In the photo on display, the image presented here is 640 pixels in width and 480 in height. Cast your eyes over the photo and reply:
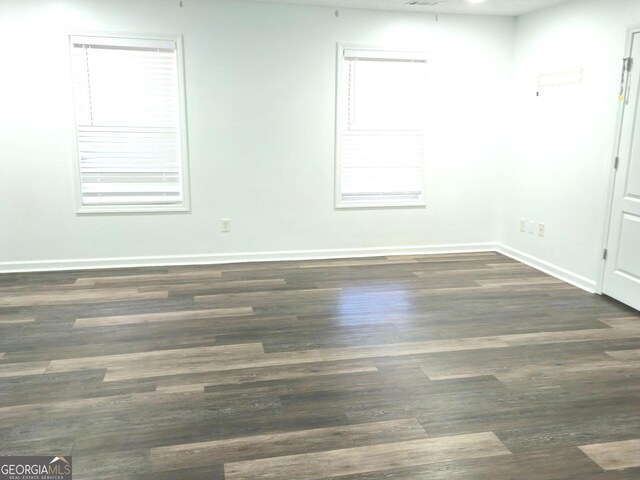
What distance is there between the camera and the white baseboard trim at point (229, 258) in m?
4.96

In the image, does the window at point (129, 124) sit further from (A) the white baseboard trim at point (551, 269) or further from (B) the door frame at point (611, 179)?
(B) the door frame at point (611, 179)

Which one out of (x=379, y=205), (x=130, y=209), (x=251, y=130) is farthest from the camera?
(x=379, y=205)

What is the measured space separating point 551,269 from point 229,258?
125 inches

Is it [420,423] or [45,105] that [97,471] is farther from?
[45,105]

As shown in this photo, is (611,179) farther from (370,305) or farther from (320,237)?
(320,237)

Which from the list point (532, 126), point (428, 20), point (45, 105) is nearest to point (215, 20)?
point (45, 105)

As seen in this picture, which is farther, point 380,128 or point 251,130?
point 380,128

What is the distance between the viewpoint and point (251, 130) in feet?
16.9

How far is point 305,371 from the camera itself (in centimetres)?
301

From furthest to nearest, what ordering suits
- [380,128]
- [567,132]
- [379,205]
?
1. [379,205]
2. [380,128]
3. [567,132]

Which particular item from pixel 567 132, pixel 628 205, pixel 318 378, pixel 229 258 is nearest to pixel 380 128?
pixel 567 132

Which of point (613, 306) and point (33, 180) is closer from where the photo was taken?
point (613, 306)

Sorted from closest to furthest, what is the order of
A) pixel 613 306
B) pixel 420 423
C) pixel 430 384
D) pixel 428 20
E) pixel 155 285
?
pixel 420 423
pixel 430 384
pixel 613 306
pixel 155 285
pixel 428 20

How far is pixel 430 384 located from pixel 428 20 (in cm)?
390
